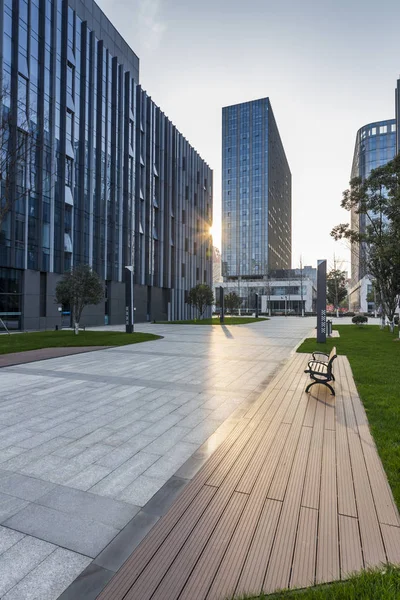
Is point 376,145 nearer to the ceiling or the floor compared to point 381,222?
nearer to the ceiling

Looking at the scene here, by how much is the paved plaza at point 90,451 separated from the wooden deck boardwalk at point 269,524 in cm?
29

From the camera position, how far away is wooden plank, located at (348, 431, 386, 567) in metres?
2.49

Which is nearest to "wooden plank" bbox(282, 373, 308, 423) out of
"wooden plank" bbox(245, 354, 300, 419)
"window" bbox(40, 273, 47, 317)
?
"wooden plank" bbox(245, 354, 300, 419)

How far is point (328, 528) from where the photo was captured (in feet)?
9.23

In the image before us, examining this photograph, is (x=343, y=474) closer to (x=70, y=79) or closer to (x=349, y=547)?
(x=349, y=547)

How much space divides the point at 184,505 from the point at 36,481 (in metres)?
1.76

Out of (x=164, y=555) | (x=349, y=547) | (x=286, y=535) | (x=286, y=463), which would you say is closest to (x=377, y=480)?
(x=286, y=463)

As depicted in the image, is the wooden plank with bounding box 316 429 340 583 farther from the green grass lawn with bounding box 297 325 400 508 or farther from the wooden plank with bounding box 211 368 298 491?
the wooden plank with bounding box 211 368 298 491

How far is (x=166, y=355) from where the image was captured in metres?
13.3

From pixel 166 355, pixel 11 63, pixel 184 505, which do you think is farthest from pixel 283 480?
pixel 11 63

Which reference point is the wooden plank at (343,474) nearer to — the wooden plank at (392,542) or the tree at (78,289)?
the wooden plank at (392,542)

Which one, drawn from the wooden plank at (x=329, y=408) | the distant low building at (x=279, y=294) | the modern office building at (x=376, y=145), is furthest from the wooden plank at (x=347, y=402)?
the modern office building at (x=376, y=145)

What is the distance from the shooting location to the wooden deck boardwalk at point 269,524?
7.45ft

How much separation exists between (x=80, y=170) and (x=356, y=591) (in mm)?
33993
